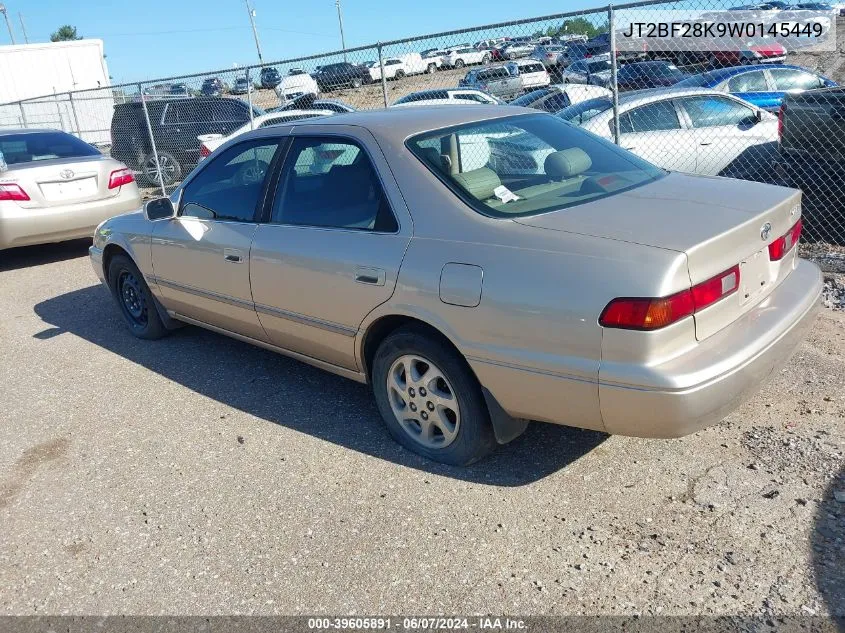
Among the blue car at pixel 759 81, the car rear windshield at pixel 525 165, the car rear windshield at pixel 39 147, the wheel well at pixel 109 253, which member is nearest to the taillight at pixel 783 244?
the car rear windshield at pixel 525 165

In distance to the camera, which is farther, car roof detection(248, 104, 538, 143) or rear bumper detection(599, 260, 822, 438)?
car roof detection(248, 104, 538, 143)

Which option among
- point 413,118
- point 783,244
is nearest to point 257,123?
point 413,118

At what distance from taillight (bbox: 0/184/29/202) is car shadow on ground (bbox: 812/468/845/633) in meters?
7.79

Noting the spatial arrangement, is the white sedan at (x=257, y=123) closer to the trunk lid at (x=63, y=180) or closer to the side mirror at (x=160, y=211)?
the trunk lid at (x=63, y=180)

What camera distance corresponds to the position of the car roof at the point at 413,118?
3.67 m

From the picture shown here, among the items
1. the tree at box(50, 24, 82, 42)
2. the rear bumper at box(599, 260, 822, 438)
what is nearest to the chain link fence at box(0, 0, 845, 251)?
the rear bumper at box(599, 260, 822, 438)

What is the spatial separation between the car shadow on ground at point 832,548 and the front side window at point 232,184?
10.3 feet

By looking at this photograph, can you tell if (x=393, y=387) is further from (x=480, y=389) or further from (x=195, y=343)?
(x=195, y=343)

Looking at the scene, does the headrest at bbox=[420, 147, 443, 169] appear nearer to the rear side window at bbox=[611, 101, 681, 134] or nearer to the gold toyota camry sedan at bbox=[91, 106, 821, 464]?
the gold toyota camry sedan at bbox=[91, 106, 821, 464]

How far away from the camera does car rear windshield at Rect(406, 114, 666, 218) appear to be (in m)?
3.34

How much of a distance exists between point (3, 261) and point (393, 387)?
7343 mm

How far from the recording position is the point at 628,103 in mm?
8250

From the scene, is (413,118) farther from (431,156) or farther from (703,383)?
(703,383)

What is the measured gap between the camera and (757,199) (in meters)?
3.26
